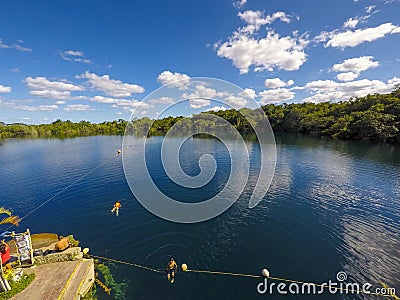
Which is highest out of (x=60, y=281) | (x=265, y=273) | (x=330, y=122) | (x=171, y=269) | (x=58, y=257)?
(x=330, y=122)

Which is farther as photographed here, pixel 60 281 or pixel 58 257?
pixel 58 257

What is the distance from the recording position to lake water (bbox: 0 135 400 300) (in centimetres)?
1516

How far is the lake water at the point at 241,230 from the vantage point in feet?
49.7

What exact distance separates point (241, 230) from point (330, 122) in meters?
116

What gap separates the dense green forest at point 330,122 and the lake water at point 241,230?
16.2 m

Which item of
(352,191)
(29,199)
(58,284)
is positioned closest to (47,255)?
(58,284)

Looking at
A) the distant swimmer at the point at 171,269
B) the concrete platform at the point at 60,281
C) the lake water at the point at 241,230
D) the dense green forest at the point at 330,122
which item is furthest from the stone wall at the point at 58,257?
the dense green forest at the point at 330,122

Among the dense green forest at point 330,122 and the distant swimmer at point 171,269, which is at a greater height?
the dense green forest at point 330,122

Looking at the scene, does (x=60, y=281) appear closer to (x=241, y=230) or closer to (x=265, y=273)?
(x=265, y=273)

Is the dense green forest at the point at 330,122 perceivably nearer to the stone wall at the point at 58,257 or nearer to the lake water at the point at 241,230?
the lake water at the point at 241,230

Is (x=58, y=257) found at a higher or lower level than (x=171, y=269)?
higher

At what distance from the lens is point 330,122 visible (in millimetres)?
112750

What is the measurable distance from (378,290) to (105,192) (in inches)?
1279

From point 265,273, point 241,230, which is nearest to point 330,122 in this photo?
point 241,230
